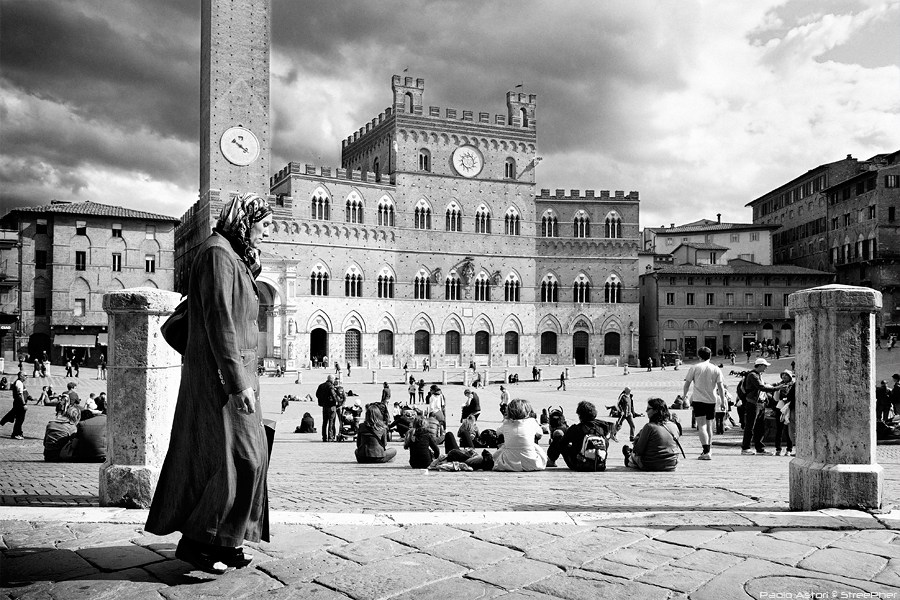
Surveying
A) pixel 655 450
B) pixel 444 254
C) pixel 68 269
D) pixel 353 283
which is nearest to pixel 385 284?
pixel 353 283

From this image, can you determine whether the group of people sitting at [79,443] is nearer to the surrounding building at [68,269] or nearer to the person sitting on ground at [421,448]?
the person sitting on ground at [421,448]

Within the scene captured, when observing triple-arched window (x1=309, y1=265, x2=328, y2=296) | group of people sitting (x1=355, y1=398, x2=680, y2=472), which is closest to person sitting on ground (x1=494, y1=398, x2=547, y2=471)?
group of people sitting (x1=355, y1=398, x2=680, y2=472)

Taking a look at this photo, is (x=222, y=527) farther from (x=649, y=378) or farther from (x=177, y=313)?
(x=649, y=378)

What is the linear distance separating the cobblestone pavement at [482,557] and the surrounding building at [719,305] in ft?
156

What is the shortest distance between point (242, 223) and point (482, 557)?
1.99 m

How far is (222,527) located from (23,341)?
4418cm

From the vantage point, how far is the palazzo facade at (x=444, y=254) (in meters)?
42.6

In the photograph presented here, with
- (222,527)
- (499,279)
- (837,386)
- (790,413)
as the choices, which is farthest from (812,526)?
(499,279)

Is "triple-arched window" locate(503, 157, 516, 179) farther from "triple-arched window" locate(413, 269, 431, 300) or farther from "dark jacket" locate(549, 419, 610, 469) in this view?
"dark jacket" locate(549, 419, 610, 469)

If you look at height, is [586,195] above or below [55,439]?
above

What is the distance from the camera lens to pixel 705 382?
9.85m

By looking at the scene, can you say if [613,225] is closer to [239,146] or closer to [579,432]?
[239,146]

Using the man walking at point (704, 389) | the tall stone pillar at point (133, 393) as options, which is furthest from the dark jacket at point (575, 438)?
the tall stone pillar at point (133, 393)

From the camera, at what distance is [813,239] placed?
181ft
